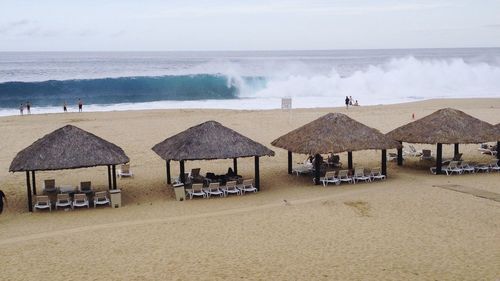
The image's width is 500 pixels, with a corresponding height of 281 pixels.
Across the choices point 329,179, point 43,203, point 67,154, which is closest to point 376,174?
point 329,179

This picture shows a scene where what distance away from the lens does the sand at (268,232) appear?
941cm

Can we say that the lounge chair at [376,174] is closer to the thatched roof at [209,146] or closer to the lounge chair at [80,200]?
the thatched roof at [209,146]

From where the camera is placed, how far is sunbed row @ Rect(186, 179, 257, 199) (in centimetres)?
1489

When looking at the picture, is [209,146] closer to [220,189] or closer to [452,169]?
[220,189]

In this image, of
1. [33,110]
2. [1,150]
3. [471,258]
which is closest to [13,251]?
[471,258]

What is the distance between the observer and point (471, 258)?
984 cm

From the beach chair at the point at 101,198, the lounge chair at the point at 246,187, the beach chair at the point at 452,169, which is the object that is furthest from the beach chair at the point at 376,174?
the beach chair at the point at 101,198

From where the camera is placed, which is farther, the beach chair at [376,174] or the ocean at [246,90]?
the ocean at [246,90]

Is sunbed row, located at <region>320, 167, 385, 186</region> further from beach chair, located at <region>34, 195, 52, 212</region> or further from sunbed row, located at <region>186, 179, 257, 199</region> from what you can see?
beach chair, located at <region>34, 195, 52, 212</region>

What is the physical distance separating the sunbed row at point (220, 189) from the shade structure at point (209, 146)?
34cm

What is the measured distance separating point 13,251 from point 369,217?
7.49 m

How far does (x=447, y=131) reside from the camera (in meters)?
17.0

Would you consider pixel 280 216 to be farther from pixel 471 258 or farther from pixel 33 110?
pixel 33 110

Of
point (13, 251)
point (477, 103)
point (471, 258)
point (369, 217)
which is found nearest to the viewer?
point (471, 258)
